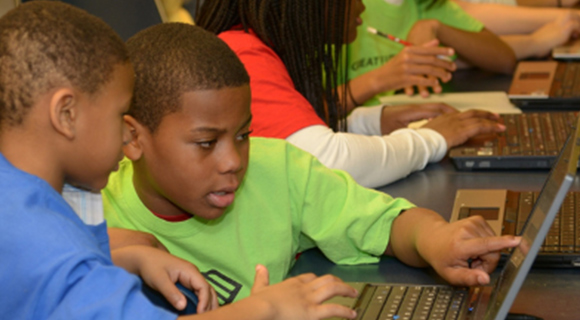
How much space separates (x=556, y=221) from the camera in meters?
1.13

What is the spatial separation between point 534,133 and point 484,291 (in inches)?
27.1

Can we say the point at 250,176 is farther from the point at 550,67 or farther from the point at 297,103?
the point at 550,67

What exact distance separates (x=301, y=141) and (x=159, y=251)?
50 centimetres

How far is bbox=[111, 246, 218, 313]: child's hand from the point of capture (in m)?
0.90

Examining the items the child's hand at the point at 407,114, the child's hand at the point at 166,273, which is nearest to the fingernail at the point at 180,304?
the child's hand at the point at 166,273

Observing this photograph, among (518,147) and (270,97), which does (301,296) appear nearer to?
(270,97)

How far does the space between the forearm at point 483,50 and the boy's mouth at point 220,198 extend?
143cm

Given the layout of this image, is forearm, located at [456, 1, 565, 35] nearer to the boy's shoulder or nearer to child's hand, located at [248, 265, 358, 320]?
the boy's shoulder

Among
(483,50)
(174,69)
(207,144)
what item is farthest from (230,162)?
(483,50)

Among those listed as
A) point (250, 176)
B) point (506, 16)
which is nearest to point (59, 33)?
point (250, 176)

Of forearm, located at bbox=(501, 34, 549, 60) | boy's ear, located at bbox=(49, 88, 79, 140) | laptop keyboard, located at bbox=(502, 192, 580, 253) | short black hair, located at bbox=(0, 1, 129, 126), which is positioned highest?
short black hair, located at bbox=(0, 1, 129, 126)

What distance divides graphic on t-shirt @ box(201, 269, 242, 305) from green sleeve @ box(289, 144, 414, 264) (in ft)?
0.44

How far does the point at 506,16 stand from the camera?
2.73 metres

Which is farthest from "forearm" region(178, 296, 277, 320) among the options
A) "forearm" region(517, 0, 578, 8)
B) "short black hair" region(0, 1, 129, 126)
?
"forearm" region(517, 0, 578, 8)
